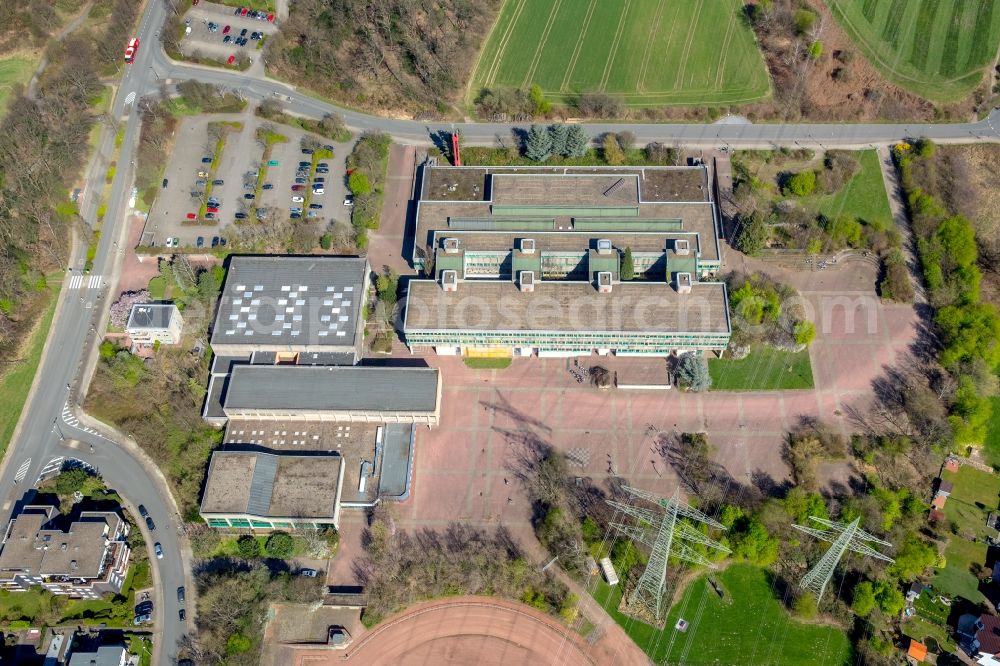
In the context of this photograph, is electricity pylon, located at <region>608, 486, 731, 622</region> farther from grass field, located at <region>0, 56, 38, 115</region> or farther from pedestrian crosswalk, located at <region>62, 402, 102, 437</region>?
grass field, located at <region>0, 56, 38, 115</region>

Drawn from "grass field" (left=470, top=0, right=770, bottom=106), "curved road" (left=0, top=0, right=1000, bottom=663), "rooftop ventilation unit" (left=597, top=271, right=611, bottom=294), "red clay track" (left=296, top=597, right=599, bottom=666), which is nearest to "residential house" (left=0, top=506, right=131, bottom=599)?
"curved road" (left=0, top=0, right=1000, bottom=663)

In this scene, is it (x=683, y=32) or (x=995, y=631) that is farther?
(x=683, y=32)

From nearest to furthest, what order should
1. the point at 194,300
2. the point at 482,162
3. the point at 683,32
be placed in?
1. the point at 194,300
2. the point at 482,162
3. the point at 683,32

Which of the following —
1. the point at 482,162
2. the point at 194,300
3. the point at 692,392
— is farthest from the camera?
the point at 482,162

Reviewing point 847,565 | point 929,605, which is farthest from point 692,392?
point 929,605

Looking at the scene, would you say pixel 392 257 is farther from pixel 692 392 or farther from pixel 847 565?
pixel 847 565

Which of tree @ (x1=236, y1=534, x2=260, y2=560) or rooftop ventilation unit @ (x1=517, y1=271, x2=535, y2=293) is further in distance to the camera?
rooftop ventilation unit @ (x1=517, y1=271, x2=535, y2=293)
